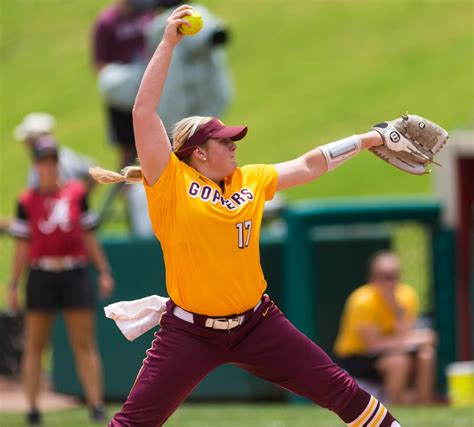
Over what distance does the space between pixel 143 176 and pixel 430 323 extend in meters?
5.53

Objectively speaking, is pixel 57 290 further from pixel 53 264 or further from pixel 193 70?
pixel 193 70

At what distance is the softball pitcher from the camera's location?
551 cm

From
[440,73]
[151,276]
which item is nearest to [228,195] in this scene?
[151,276]

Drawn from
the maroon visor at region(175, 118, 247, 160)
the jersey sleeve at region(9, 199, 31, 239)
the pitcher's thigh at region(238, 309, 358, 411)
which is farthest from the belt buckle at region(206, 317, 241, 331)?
the jersey sleeve at region(9, 199, 31, 239)

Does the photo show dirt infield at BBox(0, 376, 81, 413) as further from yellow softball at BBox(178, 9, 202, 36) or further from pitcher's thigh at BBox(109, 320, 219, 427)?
yellow softball at BBox(178, 9, 202, 36)

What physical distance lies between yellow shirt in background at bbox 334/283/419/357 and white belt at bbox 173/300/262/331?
441 cm

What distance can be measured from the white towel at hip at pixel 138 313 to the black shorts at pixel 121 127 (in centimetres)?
537

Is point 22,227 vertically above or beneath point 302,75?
beneath

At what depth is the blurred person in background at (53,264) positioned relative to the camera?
29.3ft

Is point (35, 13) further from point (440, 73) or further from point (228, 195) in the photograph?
point (228, 195)

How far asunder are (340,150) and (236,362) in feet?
3.48

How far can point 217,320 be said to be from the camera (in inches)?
219

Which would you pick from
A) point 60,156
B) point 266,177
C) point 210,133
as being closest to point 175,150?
point 210,133

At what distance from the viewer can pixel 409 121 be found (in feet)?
19.4
